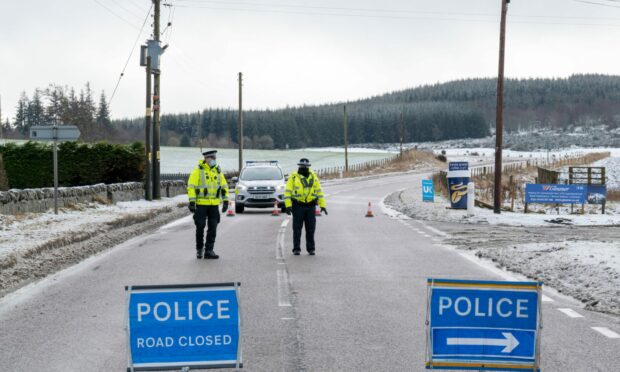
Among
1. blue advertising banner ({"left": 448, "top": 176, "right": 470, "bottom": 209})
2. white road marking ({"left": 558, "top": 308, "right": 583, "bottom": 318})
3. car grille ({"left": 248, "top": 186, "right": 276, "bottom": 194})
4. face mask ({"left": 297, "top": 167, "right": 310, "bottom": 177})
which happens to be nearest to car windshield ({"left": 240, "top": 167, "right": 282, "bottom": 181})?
car grille ({"left": 248, "top": 186, "right": 276, "bottom": 194})

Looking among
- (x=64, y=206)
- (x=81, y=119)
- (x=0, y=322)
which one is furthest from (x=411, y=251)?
(x=81, y=119)

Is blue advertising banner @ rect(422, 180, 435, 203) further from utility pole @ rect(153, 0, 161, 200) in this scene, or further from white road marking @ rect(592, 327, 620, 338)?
white road marking @ rect(592, 327, 620, 338)

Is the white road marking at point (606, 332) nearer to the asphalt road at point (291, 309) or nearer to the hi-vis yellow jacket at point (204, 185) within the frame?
the asphalt road at point (291, 309)

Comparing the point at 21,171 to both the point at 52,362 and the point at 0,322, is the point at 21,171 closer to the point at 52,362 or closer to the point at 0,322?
the point at 0,322

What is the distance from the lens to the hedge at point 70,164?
31.7 meters

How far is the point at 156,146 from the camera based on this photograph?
3164 centimetres

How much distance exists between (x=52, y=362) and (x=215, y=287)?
1820 millimetres

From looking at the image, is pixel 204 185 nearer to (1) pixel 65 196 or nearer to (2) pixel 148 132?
(1) pixel 65 196

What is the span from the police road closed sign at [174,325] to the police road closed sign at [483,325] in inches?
59.3

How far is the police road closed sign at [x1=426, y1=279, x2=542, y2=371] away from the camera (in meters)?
5.71

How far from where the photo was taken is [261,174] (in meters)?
28.2

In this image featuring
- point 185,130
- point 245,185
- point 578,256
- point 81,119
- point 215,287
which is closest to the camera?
point 215,287

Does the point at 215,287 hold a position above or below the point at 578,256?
above

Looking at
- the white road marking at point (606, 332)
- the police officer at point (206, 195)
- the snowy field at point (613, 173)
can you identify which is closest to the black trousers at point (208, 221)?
the police officer at point (206, 195)
